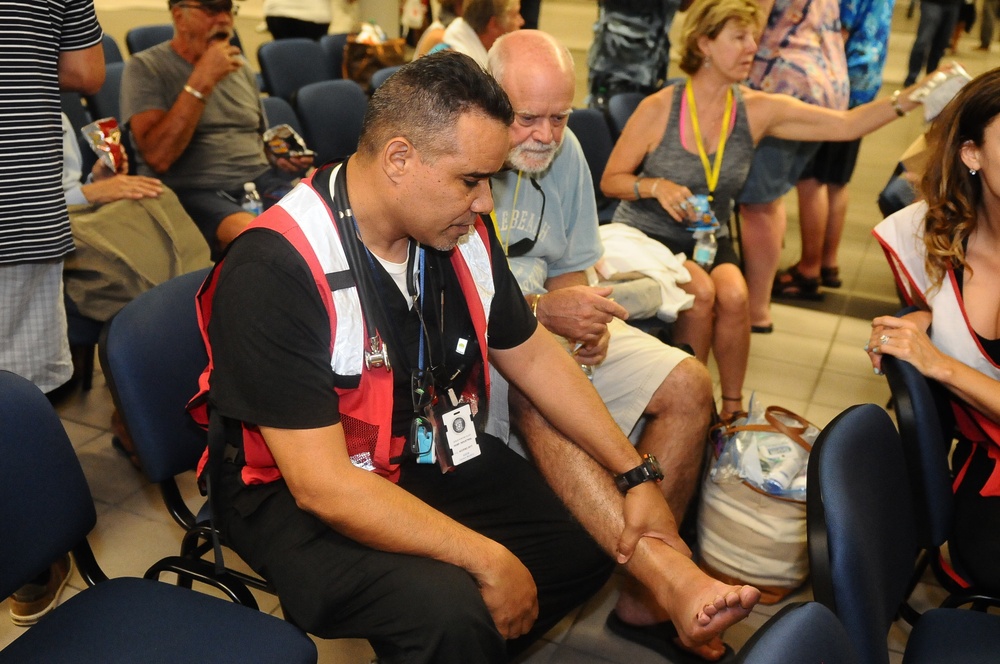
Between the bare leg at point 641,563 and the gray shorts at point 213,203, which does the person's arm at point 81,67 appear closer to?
the gray shorts at point 213,203

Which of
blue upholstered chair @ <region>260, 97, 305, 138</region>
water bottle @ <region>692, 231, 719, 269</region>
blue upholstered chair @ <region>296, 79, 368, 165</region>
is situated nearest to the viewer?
water bottle @ <region>692, 231, 719, 269</region>

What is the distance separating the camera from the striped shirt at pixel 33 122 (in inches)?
75.3

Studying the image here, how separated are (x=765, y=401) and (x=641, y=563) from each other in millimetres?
1728

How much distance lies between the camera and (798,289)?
13.9 feet

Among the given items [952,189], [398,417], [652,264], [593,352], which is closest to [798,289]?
[652,264]

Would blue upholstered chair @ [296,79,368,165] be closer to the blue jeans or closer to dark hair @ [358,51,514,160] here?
dark hair @ [358,51,514,160]

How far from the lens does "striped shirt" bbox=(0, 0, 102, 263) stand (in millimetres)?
1913

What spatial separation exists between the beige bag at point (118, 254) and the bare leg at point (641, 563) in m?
1.23

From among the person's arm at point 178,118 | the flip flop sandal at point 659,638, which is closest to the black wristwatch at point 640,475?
the flip flop sandal at point 659,638

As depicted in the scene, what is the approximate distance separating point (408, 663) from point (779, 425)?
124 cm

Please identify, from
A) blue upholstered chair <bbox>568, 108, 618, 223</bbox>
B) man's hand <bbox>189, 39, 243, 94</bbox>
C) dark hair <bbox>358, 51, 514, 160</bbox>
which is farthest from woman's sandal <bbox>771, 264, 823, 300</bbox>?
dark hair <bbox>358, 51, 514, 160</bbox>

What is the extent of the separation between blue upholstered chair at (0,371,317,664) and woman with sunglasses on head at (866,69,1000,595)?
51.8 inches

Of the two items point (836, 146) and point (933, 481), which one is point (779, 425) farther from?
point (836, 146)

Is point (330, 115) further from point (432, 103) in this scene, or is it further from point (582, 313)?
point (432, 103)
